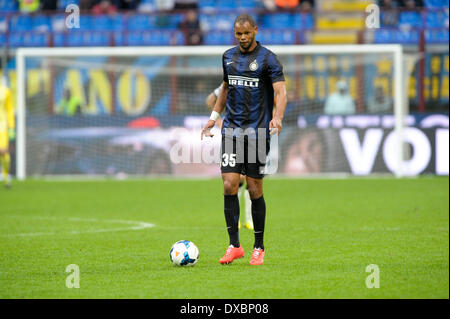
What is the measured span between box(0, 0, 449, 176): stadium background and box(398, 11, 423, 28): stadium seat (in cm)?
3

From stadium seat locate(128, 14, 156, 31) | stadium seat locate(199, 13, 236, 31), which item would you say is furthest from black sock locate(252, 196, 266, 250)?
stadium seat locate(128, 14, 156, 31)

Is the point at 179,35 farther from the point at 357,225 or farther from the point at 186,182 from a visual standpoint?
the point at 357,225

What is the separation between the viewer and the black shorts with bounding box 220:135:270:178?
24.6 feet

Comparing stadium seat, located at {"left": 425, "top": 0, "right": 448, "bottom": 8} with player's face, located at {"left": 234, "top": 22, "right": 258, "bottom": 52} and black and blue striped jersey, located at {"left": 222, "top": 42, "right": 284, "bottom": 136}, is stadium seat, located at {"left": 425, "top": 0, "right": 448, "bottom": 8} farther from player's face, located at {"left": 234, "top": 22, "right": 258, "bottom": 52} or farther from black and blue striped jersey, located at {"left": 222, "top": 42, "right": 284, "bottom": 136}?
player's face, located at {"left": 234, "top": 22, "right": 258, "bottom": 52}

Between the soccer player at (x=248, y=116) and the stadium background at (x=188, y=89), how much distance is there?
12201 mm

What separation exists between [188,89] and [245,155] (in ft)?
43.4

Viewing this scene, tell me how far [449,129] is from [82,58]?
9.41m

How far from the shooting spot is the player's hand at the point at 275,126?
7.21 metres

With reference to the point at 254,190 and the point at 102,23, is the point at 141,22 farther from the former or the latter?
the point at 254,190

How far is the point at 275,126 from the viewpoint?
23.7ft

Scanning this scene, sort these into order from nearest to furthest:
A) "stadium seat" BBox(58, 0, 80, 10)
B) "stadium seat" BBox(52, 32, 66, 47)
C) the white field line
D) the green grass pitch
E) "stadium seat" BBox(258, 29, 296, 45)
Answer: the green grass pitch
the white field line
"stadium seat" BBox(258, 29, 296, 45)
"stadium seat" BBox(52, 32, 66, 47)
"stadium seat" BBox(58, 0, 80, 10)

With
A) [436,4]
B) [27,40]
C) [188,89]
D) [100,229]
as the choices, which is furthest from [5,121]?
[436,4]

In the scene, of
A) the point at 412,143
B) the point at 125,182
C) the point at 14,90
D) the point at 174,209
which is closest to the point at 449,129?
the point at 412,143

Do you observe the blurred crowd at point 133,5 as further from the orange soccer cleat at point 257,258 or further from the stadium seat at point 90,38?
the orange soccer cleat at point 257,258
